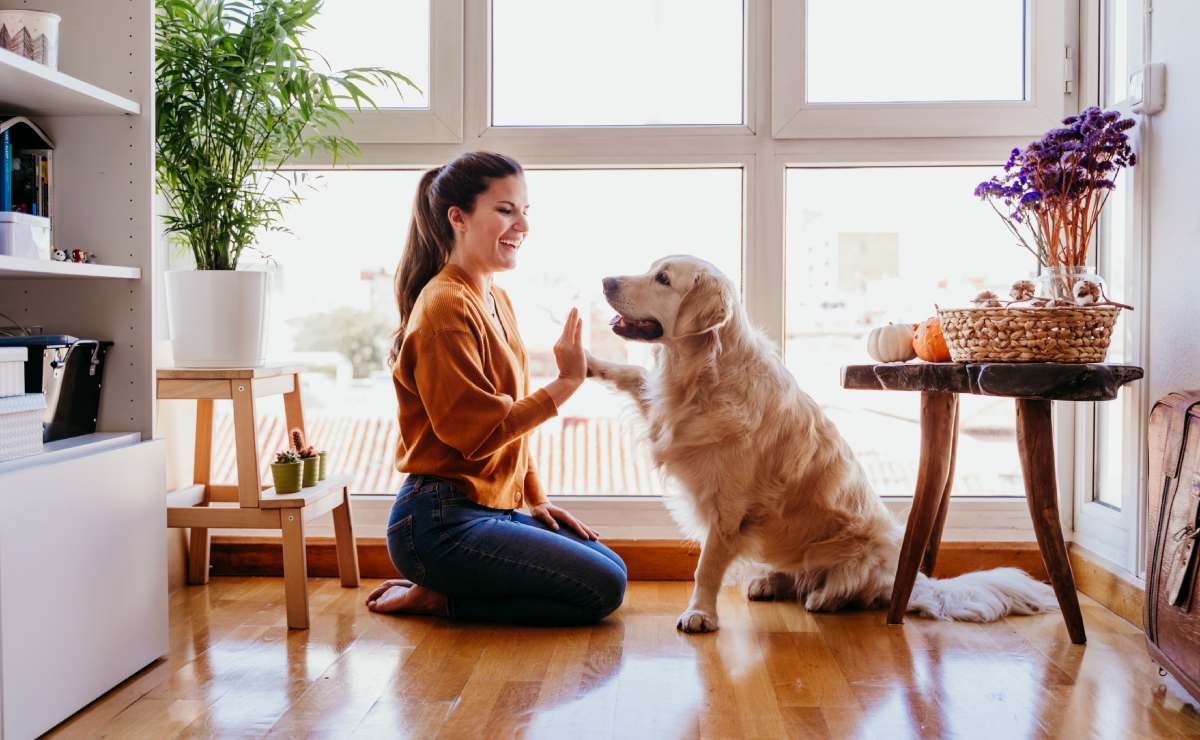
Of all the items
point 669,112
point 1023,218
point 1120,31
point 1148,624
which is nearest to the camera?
point 1148,624

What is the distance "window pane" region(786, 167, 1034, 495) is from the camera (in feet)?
9.59

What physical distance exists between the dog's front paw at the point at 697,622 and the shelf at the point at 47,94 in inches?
66.9

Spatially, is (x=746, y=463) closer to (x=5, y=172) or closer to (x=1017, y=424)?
(x=1017, y=424)

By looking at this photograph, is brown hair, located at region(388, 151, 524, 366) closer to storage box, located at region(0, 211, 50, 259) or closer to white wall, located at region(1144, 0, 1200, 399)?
storage box, located at region(0, 211, 50, 259)

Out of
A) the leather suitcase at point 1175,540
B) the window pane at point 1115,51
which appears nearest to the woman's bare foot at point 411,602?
the leather suitcase at point 1175,540

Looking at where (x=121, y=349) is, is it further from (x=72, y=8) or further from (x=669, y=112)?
(x=669, y=112)

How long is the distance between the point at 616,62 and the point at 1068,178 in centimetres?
133

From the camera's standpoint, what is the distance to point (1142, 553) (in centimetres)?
238

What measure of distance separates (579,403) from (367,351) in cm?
70

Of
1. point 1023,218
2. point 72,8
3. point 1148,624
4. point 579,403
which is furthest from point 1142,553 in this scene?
point 72,8

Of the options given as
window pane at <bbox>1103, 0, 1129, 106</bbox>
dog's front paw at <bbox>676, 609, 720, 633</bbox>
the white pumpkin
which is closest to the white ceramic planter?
dog's front paw at <bbox>676, 609, 720, 633</bbox>

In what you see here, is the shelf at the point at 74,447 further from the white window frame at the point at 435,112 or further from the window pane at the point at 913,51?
the window pane at the point at 913,51

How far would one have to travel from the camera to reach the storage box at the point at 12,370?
169 cm

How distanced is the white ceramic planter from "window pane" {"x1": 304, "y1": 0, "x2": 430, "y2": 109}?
82cm
